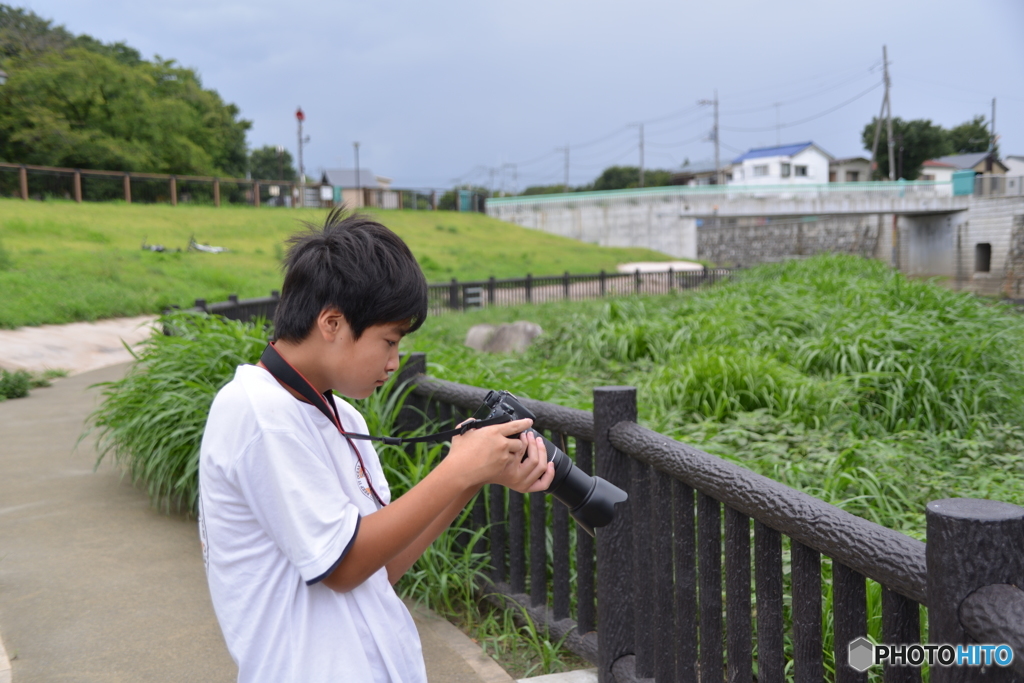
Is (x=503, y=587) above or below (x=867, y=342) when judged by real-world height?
below

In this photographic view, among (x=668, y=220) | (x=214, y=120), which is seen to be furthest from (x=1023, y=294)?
(x=214, y=120)

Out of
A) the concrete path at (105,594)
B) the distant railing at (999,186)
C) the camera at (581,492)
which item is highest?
the distant railing at (999,186)

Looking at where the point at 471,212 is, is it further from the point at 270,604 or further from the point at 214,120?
the point at 270,604

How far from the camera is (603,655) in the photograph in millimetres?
2504

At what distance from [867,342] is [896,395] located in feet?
3.37

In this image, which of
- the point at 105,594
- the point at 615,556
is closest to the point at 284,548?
the point at 615,556

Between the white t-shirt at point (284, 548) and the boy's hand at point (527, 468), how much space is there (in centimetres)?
27

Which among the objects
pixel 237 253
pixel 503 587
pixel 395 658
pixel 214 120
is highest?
pixel 214 120

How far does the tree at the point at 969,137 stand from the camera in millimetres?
61344

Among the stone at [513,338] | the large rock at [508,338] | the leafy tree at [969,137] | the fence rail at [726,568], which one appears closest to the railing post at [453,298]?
the large rock at [508,338]

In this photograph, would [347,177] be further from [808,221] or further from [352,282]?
[352,282]

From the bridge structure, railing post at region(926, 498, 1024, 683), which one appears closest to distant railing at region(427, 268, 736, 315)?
railing post at region(926, 498, 1024, 683)

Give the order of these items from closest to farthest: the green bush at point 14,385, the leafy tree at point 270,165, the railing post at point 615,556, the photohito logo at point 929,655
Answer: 1. the photohito logo at point 929,655
2. the railing post at point 615,556
3. the green bush at point 14,385
4. the leafy tree at point 270,165

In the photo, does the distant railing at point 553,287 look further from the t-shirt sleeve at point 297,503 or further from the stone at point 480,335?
the t-shirt sleeve at point 297,503
